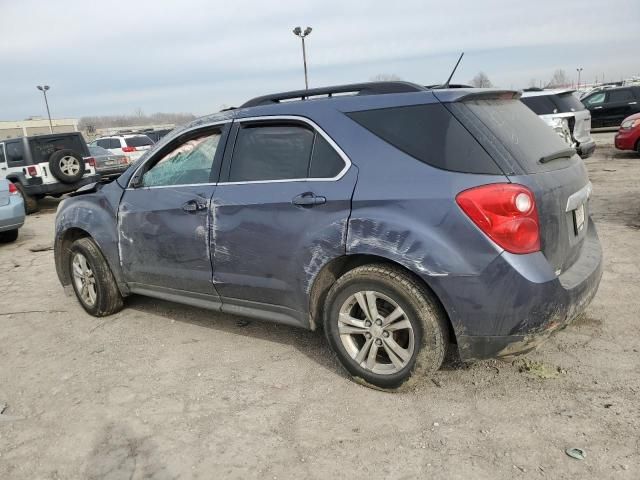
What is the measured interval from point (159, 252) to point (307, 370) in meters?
1.50

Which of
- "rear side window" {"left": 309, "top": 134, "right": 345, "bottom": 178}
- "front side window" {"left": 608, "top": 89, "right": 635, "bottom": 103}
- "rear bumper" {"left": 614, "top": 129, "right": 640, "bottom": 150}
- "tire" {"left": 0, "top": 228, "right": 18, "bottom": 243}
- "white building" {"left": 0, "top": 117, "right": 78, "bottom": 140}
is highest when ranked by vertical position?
"white building" {"left": 0, "top": 117, "right": 78, "bottom": 140}

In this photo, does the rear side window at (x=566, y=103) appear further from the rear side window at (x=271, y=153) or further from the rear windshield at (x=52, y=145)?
the rear windshield at (x=52, y=145)

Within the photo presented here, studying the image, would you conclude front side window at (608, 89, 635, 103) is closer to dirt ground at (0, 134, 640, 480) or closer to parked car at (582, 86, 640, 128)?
parked car at (582, 86, 640, 128)

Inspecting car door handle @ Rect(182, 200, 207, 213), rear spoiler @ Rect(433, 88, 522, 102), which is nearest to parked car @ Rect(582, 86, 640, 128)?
rear spoiler @ Rect(433, 88, 522, 102)

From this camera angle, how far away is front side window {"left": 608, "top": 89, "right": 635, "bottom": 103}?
17.8 m

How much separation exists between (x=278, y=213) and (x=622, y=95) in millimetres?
18886

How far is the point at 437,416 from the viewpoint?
284 centimetres

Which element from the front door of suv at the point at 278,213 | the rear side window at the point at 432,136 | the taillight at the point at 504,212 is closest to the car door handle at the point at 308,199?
the front door of suv at the point at 278,213

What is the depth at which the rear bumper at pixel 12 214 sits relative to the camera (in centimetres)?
831

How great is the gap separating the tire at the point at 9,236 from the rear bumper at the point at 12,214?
0.40 metres

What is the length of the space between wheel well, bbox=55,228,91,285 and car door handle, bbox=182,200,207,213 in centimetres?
164

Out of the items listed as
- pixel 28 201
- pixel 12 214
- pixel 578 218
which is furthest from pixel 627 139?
pixel 28 201

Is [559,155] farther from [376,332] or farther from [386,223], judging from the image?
[376,332]

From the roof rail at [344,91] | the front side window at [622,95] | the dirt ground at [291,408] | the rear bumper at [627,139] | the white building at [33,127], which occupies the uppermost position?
the white building at [33,127]
